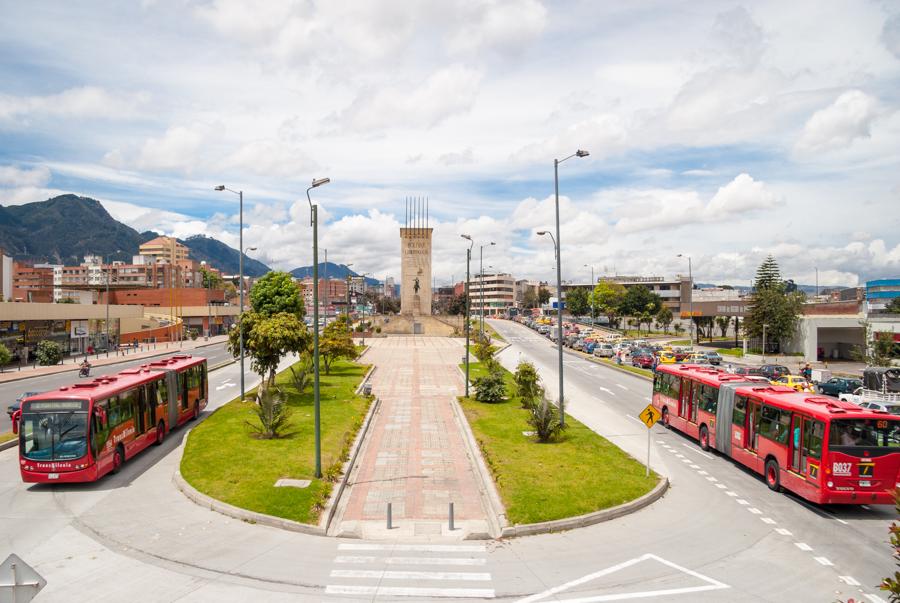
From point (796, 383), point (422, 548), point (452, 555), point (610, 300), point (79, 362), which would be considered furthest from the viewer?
point (610, 300)

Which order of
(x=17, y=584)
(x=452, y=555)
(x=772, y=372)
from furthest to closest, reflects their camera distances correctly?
(x=772, y=372), (x=452, y=555), (x=17, y=584)

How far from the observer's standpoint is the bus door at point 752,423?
1805 centimetres

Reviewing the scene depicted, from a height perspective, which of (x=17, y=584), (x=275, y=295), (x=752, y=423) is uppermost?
(x=275, y=295)

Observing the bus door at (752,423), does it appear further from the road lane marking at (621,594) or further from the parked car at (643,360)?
the parked car at (643,360)

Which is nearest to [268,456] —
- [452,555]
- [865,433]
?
[452,555]

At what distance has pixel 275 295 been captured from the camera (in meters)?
48.4

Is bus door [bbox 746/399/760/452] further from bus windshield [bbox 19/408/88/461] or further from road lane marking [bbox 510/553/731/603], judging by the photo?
bus windshield [bbox 19/408/88/461]

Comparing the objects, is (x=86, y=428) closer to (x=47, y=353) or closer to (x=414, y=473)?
(x=414, y=473)

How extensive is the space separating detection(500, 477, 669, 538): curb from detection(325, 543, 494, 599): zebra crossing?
3.16ft

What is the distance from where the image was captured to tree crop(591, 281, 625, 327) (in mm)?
113438

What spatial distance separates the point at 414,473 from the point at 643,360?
37791 mm

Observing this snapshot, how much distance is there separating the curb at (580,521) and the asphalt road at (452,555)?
8.2 inches

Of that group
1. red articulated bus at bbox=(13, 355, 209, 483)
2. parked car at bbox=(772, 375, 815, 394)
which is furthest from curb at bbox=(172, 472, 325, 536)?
parked car at bbox=(772, 375, 815, 394)

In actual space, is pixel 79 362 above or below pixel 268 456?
below
